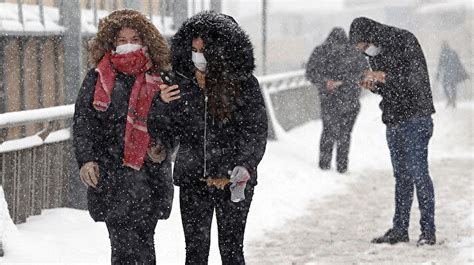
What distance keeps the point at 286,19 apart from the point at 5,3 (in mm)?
58261

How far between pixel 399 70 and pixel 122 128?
3018 mm

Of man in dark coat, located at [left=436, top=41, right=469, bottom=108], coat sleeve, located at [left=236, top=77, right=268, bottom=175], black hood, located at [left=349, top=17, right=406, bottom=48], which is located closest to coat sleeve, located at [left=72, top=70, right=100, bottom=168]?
coat sleeve, located at [left=236, top=77, right=268, bottom=175]

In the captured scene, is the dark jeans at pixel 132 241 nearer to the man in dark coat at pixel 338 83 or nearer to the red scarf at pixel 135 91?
the red scarf at pixel 135 91

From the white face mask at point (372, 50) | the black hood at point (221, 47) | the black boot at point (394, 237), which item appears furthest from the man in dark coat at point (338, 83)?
the black hood at point (221, 47)

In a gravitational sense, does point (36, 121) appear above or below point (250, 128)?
below

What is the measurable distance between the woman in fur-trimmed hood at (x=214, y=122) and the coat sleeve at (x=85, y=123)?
33cm

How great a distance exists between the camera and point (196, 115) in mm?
4789

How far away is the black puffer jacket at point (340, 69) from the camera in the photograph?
11898mm

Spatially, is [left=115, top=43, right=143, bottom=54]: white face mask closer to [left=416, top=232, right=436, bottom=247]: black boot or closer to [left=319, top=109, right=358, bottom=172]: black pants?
[left=416, top=232, right=436, bottom=247]: black boot

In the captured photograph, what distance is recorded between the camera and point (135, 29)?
4.93m

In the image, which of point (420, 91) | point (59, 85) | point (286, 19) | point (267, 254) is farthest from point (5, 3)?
point (286, 19)

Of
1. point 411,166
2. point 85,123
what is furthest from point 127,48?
point 411,166

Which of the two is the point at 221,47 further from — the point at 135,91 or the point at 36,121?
the point at 36,121

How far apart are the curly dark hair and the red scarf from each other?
4 cm
